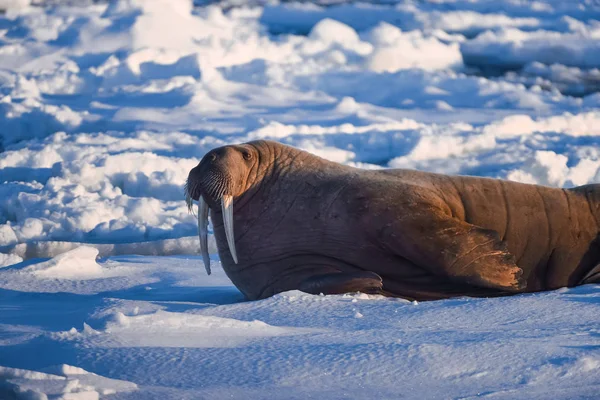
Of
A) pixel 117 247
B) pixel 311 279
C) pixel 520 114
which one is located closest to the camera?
pixel 311 279

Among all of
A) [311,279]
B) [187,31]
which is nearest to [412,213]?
[311,279]

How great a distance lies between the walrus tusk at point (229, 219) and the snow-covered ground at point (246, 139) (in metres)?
0.33

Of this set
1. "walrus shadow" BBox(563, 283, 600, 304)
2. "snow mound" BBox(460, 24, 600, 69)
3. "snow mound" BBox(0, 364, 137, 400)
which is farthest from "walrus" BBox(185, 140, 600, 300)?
"snow mound" BBox(460, 24, 600, 69)

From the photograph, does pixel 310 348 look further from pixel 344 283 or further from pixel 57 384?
pixel 344 283

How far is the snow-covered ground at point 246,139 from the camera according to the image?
3.03 meters

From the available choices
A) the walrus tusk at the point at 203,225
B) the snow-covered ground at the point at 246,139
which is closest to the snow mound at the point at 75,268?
the snow-covered ground at the point at 246,139

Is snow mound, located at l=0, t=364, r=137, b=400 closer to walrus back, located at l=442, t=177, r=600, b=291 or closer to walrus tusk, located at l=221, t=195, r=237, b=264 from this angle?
walrus tusk, located at l=221, t=195, r=237, b=264

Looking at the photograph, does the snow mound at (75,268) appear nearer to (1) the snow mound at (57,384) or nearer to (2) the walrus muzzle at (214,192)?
(2) the walrus muzzle at (214,192)

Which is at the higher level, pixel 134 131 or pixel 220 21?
pixel 220 21

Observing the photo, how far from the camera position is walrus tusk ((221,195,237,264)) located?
4.70 meters

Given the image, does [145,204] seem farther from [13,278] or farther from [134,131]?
[134,131]

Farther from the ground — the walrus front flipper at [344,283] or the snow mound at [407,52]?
the snow mound at [407,52]

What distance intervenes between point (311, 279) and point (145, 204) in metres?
4.03

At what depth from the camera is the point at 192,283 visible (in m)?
5.46
